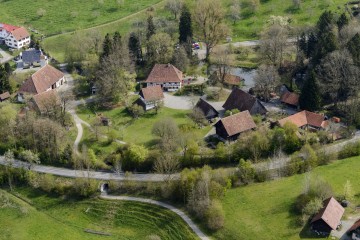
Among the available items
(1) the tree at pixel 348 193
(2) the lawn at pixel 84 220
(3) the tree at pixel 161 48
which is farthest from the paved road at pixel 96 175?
(3) the tree at pixel 161 48

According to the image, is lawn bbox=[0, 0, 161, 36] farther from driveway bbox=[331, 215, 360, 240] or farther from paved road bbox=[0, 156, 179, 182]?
driveway bbox=[331, 215, 360, 240]

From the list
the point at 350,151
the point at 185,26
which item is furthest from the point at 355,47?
the point at 185,26

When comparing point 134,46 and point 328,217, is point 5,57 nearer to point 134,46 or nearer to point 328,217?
point 134,46

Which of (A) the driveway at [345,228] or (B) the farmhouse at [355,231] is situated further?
(A) the driveway at [345,228]

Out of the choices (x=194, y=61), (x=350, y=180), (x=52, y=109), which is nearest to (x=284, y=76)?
(x=194, y=61)

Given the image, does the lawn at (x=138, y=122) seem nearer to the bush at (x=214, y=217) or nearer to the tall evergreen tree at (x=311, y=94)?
the tall evergreen tree at (x=311, y=94)

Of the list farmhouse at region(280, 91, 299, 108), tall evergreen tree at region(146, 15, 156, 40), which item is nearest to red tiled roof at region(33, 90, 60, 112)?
tall evergreen tree at region(146, 15, 156, 40)

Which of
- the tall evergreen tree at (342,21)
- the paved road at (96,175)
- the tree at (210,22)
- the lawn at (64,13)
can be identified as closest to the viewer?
the paved road at (96,175)
